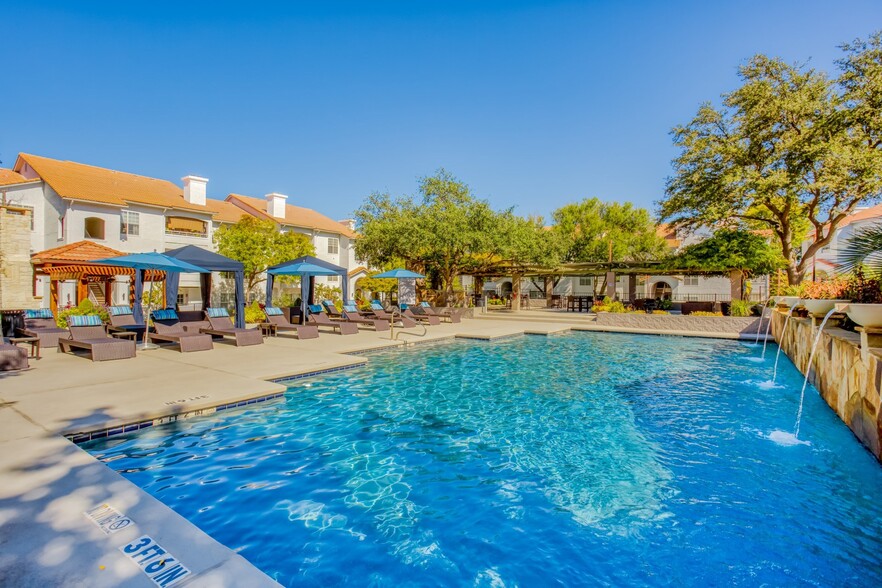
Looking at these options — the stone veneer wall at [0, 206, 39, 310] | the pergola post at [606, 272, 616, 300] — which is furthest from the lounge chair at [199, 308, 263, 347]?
the pergola post at [606, 272, 616, 300]

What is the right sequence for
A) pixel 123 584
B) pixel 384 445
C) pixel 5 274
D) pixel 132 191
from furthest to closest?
pixel 132 191 < pixel 5 274 < pixel 384 445 < pixel 123 584

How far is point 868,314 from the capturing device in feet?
17.4

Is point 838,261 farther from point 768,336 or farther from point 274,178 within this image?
point 274,178

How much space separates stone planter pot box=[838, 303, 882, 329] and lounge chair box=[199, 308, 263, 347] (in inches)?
495

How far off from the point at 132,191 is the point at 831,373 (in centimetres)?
3205

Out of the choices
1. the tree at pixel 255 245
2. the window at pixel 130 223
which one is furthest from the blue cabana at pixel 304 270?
the window at pixel 130 223

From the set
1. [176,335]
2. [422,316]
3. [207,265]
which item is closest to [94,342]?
[176,335]

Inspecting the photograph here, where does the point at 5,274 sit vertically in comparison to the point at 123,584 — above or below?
above

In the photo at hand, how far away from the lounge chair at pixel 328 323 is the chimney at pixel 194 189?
1670 centimetres

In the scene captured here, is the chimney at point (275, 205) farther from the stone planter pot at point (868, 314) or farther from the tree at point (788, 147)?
the stone planter pot at point (868, 314)

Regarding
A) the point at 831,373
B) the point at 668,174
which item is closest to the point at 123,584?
the point at 831,373

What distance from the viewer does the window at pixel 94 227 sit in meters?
23.8

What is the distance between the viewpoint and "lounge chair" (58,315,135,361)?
9.55m

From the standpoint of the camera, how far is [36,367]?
873 cm
